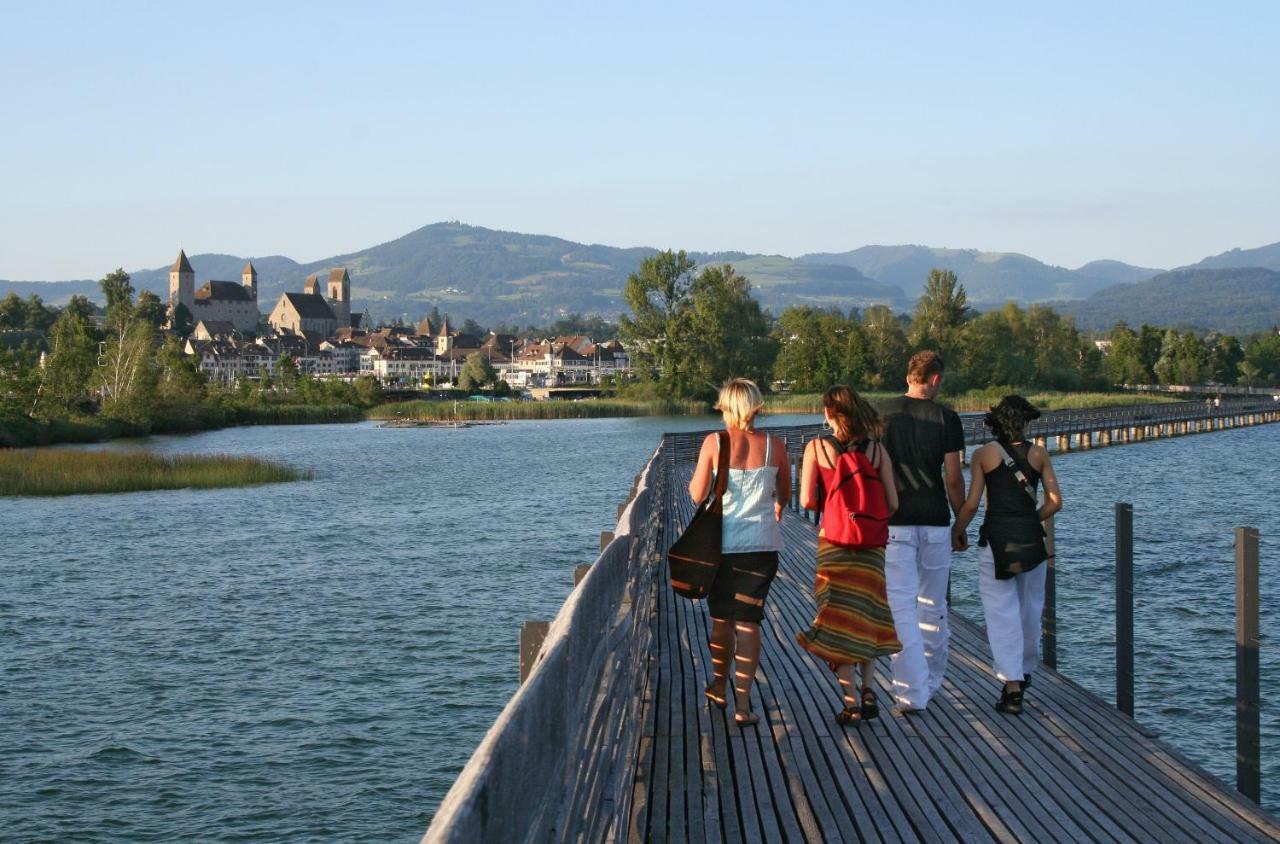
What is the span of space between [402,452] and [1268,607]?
1980 inches

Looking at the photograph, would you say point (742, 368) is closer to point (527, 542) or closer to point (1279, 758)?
point (527, 542)

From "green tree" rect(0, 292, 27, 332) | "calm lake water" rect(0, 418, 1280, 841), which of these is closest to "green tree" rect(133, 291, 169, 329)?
"green tree" rect(0, 292, 27, 332)

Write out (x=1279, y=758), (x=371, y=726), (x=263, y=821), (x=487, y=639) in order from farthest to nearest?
(x=487, y=639), (x=371, y=726), (x=1279, y=758), (x=263, y=821)

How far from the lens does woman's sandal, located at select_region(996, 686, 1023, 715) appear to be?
8227 millimetres

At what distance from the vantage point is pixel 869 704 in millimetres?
7988

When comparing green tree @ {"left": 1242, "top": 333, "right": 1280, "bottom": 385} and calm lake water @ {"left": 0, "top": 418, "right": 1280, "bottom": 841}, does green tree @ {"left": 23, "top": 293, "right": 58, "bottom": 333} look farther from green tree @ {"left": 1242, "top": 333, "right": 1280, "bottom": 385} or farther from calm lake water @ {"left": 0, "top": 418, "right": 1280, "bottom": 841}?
green tree @ {"left": 1242, "top": 333, "right": 1280, "bottom": 385}

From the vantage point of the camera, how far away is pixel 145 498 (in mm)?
37938

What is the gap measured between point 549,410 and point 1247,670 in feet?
334

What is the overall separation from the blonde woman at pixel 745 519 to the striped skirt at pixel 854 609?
39 centimetres

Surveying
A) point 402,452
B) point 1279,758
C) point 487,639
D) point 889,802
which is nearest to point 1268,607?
point 1279,758

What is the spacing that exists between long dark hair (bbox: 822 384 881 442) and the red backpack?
0.08 m

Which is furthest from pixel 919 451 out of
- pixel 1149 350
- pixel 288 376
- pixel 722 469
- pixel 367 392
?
pixel 1149 350

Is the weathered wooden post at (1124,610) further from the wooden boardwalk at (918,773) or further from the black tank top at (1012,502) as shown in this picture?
the black tank top at (1012,502)

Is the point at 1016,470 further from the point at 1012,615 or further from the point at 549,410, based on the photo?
the point at 549,410
